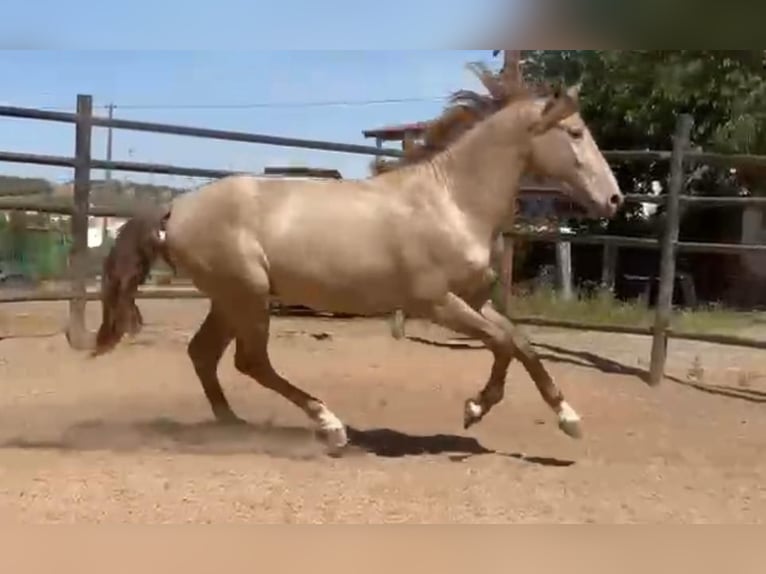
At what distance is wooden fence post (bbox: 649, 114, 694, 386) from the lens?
291 inches

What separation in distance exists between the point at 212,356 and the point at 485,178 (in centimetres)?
168

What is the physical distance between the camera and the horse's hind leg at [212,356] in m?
5.49

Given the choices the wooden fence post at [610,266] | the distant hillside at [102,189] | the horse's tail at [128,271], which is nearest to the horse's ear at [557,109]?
the horse's tail at [128,271]

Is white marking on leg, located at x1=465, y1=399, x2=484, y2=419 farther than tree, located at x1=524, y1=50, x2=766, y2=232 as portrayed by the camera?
No

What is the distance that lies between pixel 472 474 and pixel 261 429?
4.57 feet

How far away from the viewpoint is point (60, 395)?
6.27 m

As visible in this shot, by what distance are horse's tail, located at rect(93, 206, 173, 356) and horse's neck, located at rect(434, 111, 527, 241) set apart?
4.69ft

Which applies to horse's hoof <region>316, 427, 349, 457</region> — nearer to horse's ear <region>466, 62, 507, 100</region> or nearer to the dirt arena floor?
the dirt arena floor

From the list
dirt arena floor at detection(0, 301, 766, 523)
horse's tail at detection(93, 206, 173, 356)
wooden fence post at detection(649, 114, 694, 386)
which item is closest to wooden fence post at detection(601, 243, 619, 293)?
dirt arena floor at detection(0, 301, 766, 523)

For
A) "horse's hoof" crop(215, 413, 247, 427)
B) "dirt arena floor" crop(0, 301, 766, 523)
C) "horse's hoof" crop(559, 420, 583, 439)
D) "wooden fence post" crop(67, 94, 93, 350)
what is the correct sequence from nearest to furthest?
"dirt arena floor" crop(0, 301, 766, 523)
"horse's hoof" crop(559, 420, 583, 439)
"horse's hoof" crop(215, 413, 247, 427)
"wooden fence post" crop(67, 94, 93, 350)

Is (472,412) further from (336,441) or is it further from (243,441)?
(243,441)

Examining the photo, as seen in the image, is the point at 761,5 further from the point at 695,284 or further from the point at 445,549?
the point at 695,284

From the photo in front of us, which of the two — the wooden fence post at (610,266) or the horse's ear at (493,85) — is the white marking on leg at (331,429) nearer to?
the horse's ear at (493,85)

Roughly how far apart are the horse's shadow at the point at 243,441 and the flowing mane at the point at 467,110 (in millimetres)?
1410
